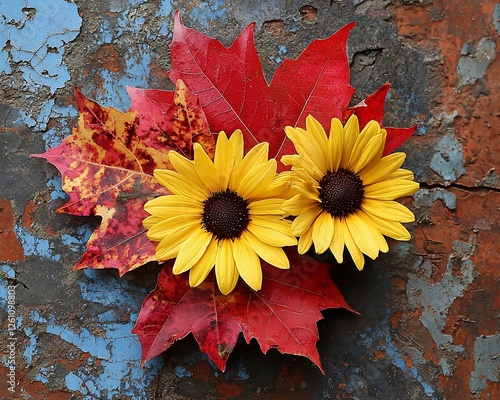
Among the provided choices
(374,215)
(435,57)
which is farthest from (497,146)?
(374,215)

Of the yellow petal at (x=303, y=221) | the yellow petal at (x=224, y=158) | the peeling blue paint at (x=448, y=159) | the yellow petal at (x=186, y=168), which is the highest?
the peeling blue paint at (x=448, y=159)

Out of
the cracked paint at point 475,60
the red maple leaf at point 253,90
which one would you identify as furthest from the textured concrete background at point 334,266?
the red maple leaf at point 253,90

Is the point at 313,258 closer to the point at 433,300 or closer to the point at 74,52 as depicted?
the point at 433,300

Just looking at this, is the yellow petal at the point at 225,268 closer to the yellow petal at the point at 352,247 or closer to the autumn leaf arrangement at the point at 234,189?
the autumn leaf arrangement at the point at 234,189

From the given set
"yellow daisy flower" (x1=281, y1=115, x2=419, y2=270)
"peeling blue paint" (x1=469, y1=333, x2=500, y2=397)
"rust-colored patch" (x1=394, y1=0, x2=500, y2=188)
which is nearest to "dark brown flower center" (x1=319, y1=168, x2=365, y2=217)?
"yellow daisy flower" (x1=281, y1=115, x2=419, y2=270)

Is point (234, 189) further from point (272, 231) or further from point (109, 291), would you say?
point (109, 291)

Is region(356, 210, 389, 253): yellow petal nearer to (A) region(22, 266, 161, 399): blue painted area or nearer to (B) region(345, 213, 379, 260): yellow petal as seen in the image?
(B) region(345, 213, 379, 260): yellow petal
